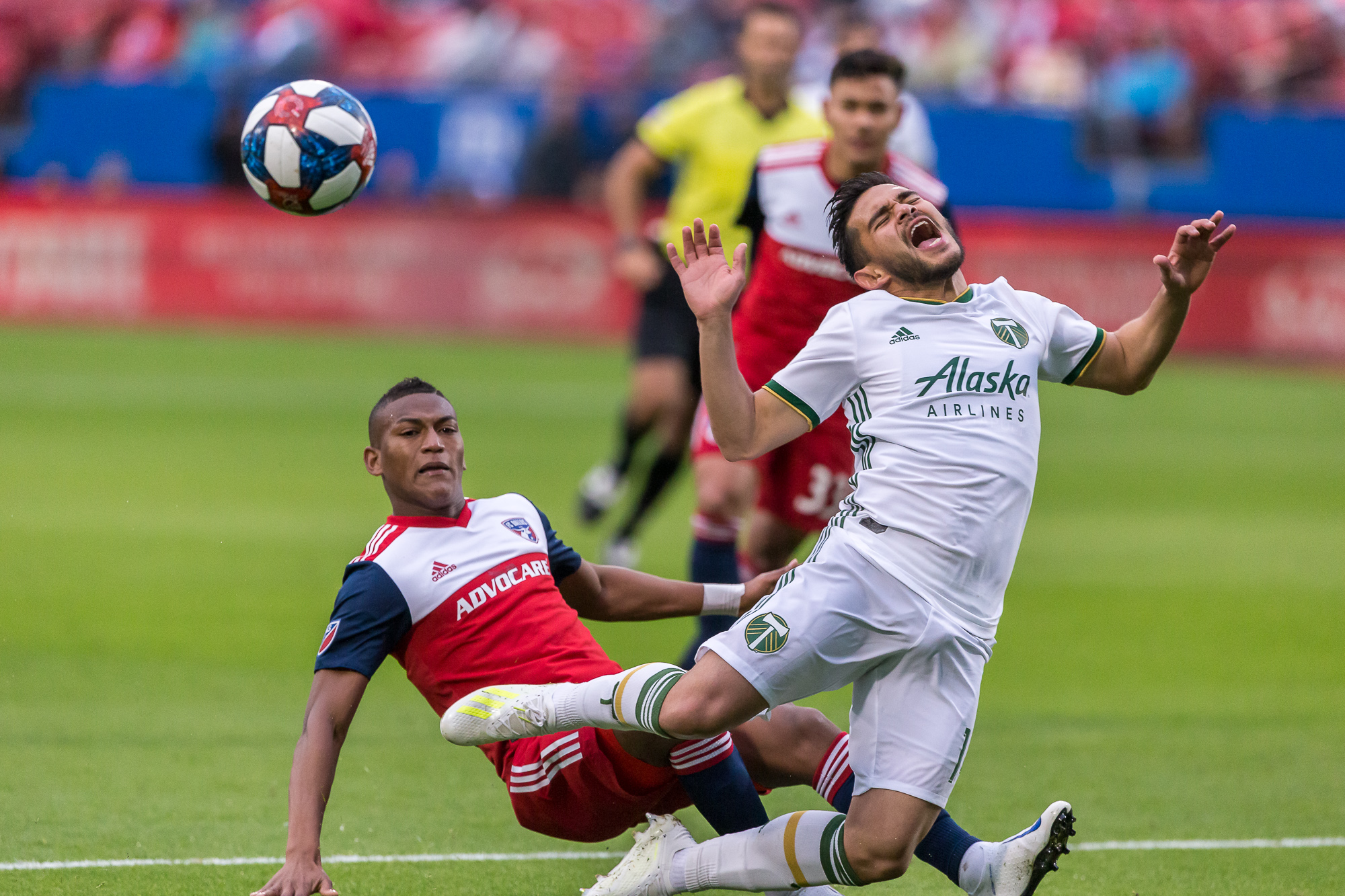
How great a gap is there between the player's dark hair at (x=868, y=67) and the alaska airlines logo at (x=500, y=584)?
2.84 meters

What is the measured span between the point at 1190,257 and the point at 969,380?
2.76 feet

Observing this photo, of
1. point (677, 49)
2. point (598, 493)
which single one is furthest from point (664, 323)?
point (677, 49)

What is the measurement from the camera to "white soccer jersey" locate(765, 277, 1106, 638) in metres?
4.12

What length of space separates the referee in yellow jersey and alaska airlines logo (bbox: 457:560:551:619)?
11.9 ft

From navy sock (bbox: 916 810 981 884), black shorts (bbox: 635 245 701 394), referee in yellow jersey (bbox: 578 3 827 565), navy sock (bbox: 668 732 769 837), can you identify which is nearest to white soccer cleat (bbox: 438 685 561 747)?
navy sock (bbox: 668 732 769 837)

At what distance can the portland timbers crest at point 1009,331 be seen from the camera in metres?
4.30

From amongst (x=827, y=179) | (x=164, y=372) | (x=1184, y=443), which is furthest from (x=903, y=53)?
(x=827, y=179)

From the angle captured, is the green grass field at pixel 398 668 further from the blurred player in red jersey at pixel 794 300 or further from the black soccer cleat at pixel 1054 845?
the blurred player in red jersey at pixel 794 300

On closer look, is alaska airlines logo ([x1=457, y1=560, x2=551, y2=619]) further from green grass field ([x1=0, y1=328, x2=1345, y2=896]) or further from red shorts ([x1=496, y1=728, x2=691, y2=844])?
green grass field ([x1=0, y1=328, x2=1345, y2=896])

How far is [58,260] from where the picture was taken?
19609 millimetres

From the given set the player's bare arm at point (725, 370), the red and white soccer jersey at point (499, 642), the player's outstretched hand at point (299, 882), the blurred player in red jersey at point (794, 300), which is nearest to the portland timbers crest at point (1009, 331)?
the player's bare arm at point (725, 370)

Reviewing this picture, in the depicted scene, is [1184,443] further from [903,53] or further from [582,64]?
[582,64]

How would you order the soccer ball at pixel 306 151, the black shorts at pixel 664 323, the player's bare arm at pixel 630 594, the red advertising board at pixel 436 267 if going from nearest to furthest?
the player's bare arm at pixel 630 594, the soccer ball at pixel 306 151, the black shorts at pixel 664 323, the red advertising board at pixel 436 267

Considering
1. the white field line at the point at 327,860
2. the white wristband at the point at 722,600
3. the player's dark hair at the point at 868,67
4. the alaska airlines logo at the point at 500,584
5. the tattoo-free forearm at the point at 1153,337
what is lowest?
the white field line at the point at 327,860
